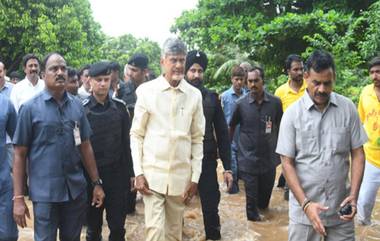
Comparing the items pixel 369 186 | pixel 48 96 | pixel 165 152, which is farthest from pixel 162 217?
pixel 369 186

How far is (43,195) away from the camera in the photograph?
11.4ft

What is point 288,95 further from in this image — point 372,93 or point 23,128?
Answer: point 23,128

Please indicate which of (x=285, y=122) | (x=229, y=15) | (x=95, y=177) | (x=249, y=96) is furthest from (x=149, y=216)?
(x=229, y=15)

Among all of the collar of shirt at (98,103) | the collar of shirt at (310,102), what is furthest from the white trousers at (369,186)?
the collar of shirt at (98,103)

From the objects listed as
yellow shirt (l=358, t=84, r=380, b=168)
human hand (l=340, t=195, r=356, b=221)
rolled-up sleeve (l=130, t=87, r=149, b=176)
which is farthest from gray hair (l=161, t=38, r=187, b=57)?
yellow shirt (l=358, t=84, r=380, b=168)

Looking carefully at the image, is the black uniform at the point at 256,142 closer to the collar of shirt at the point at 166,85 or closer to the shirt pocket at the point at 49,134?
the collar of shirt at the point at 166,85

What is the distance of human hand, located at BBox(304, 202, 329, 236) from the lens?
2893 millimetres

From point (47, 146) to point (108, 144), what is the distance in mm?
1087

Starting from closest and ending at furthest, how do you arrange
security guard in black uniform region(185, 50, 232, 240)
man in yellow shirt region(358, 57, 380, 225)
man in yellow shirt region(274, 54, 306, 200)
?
security guard in black uniform region(185, 50, 232, 240)
man in yellow shirt region(358, 57, 380, 225)
man in yellow shirt region(274, 54, 306, 200)

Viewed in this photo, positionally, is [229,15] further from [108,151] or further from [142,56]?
[108,151]

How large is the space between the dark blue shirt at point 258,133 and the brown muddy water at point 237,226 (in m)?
0.70

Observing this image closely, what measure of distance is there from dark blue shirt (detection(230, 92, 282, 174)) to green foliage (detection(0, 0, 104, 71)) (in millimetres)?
14265

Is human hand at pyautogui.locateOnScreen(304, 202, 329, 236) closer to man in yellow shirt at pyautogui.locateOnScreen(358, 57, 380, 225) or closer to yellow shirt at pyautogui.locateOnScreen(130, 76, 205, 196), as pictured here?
yellow shirt at pyautogui.locateOnScreen(130, 76, 205, 196)

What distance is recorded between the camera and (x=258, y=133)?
5.69 meters
